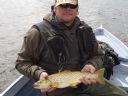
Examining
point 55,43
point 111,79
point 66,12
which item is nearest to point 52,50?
point 55,43

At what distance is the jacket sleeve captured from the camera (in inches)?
135

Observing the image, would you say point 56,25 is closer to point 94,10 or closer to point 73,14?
point 73,14

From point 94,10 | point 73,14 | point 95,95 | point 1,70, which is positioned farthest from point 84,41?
point 94,10

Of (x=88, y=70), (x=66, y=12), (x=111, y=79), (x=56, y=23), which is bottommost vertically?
(x=111, y=79)

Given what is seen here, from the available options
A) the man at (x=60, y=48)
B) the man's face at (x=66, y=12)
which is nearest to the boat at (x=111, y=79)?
the man at (x=60, y=48)

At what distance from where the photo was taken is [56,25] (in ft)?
11.6

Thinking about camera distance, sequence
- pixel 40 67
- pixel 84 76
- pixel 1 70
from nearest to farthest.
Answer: pixel 84 76, pixel 40 67, pixel 1 70

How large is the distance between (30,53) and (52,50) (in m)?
0.22

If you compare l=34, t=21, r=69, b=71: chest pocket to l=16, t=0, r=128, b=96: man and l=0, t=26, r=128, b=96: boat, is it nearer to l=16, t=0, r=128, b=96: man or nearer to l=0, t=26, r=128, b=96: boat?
l=16, t=0, r=128, b=96: man

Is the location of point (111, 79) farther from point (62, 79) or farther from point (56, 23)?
point (62, 79)

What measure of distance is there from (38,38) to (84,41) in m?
0.50

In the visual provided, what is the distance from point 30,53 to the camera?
3.48 m

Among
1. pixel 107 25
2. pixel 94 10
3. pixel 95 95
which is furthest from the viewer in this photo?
pixel 94 10

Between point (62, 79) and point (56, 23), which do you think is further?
point (56, 23)
